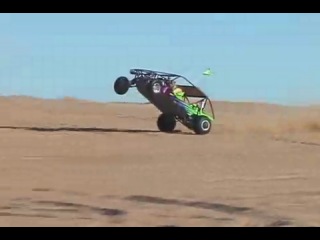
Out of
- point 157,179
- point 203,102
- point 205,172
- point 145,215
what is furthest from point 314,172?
point 203,102

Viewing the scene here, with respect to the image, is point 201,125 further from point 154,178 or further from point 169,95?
point 154,178

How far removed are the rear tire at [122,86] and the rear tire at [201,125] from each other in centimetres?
220

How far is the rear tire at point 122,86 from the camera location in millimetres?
22281

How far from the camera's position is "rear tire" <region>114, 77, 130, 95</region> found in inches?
877

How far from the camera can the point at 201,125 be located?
22.3 metres

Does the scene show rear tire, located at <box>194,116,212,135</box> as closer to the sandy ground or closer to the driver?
the sandy ground

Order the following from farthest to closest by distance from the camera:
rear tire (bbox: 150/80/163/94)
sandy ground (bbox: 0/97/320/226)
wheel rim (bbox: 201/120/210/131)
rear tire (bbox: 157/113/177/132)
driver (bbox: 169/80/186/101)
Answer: rear tire (bbox: 157/113/177/132), wheel rim (bbox: 201/120/210/131), driver (bbox: 169/80/186/101), rear tire (bbox: 150/80/163/94), sandy ground (bbox: 0/97/320/226)

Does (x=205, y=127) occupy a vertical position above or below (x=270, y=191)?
above

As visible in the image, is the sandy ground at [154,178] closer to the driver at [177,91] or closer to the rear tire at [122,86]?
the driver at [177,91]

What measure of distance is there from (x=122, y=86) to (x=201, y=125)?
252 cm

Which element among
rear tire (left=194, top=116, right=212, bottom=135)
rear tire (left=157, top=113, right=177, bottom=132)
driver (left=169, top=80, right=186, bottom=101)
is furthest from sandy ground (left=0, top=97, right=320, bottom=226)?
driver (left=169, top=80, right=186, bottom=101)
